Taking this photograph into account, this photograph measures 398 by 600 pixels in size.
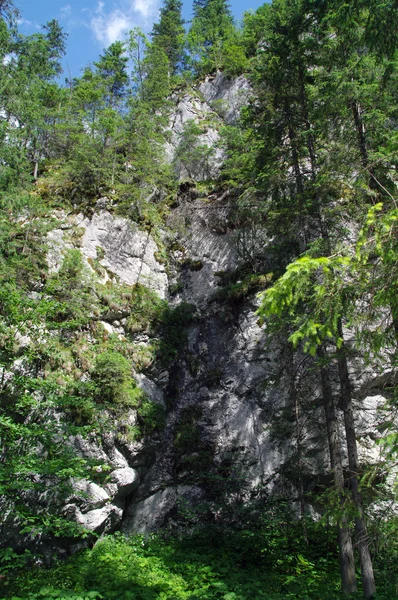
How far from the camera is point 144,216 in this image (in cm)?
1738

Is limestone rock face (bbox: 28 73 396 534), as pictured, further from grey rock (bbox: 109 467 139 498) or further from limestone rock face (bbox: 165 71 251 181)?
limestone rock face (bbox: 165 71 251 181)

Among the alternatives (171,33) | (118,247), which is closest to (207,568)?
(118,247)

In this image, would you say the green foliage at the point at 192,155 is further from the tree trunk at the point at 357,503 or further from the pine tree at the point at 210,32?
the tree trunk at the point at 357,503

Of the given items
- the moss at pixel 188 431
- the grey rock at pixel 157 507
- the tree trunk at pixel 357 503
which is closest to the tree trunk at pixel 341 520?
the tree trunk at pixel 357 503

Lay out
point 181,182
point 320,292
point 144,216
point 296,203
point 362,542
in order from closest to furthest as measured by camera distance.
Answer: point 320,292 → point 362,542 → point 296,203 → point 144,216 → point 181,182

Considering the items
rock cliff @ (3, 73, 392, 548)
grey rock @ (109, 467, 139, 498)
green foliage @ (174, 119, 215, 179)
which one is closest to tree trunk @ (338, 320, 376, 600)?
rock cliff @ (3, 73, 392, 548)

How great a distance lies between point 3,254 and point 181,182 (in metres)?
10.4

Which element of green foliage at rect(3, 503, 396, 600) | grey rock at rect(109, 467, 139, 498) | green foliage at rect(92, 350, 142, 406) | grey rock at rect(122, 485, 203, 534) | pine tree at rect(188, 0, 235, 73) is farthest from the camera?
pine tree at rect(188, 0, 235, 73)

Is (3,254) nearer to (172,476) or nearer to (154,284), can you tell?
(154,284)

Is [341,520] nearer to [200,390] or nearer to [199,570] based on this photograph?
[199,570]

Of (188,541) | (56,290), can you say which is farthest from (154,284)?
(188,541)

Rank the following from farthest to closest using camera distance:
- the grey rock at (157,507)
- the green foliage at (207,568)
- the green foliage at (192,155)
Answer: the green foliage at (192,155) < the grey rock at (157,507) < the green foliage at (207,568)

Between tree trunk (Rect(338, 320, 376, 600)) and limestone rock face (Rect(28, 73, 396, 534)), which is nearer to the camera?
tree trunk (Rect(338, 320, 376, 600))

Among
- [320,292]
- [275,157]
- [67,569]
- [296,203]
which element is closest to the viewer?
[320,292]
